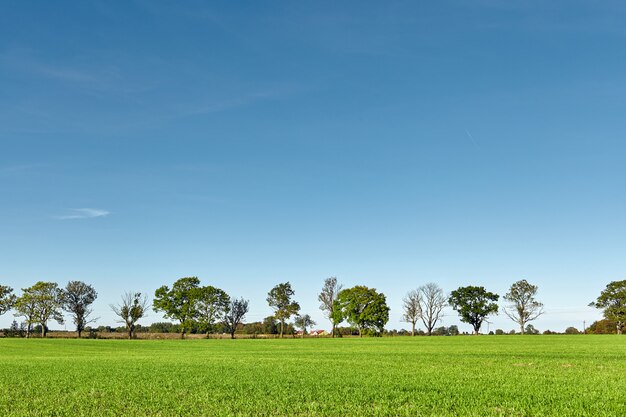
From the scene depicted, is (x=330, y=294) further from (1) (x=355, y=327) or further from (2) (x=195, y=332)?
(2) (x=195, y=332)

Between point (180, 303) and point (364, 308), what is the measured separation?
Result: 40038 millimetres

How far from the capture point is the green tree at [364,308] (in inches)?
4194

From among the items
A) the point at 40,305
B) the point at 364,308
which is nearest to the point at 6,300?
the point at 40,305

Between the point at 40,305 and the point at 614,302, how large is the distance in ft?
434

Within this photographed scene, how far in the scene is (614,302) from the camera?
12069 centimetres

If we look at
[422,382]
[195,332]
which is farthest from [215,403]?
[195,332]

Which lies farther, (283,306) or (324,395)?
(283,306)

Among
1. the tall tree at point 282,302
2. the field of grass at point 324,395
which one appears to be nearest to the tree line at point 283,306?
the tall tree at point 282,302

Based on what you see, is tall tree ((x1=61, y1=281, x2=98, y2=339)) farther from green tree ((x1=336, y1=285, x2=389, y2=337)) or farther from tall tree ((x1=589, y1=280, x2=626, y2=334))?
tall tree ((x1=589, y1=280, x2=626, y2=334))

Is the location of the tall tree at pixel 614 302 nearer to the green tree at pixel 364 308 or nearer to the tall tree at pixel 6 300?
the green tree at pixel 364 308

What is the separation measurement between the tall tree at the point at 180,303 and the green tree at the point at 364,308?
3153 cm

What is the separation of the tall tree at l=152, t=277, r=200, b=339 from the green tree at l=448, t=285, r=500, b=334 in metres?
62.4

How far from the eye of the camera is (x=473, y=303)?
405 ft

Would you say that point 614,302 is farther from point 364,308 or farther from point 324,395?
point 324,395
